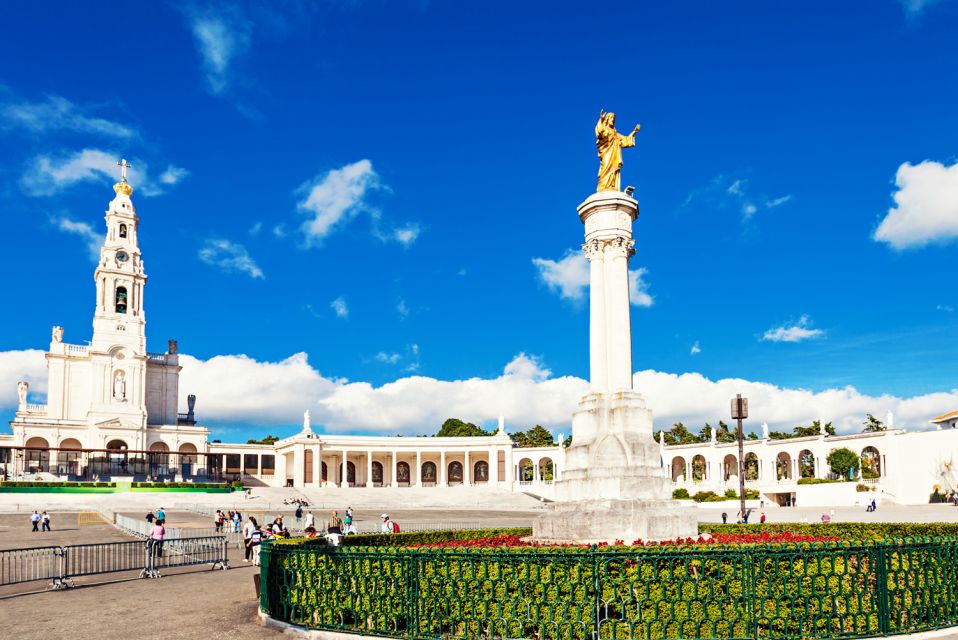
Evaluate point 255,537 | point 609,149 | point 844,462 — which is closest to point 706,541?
point 609,149

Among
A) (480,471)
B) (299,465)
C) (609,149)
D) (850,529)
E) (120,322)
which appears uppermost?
(120,322)

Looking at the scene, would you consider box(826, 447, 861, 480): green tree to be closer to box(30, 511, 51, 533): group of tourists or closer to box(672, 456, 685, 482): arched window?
box(672, 456, 685, 482): arched window

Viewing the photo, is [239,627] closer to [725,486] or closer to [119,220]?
[725,486]

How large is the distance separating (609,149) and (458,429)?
110 metres

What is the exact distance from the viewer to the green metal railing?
996cm

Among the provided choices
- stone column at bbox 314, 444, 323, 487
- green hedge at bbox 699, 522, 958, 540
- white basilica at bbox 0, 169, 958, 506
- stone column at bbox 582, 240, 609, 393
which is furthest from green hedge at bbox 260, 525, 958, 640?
stone column at bbox 314, 444, 323, 487

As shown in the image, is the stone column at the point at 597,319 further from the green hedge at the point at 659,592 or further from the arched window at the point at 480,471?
the arched window at the point at 480,471

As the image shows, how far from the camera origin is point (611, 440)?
749 inches

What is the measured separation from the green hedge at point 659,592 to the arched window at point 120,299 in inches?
3479

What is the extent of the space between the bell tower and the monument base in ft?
257

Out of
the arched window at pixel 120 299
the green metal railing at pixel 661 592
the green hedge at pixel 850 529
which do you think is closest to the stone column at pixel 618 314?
the green hedge at pixel 850 529

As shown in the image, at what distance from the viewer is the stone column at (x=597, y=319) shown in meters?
20.2

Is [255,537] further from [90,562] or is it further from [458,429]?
[458,429]

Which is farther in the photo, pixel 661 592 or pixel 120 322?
pixel 120 322
